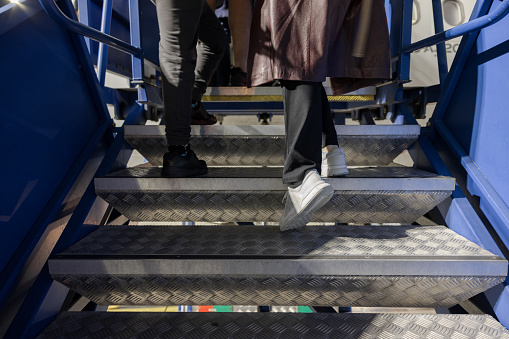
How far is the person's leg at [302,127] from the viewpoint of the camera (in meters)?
1.00

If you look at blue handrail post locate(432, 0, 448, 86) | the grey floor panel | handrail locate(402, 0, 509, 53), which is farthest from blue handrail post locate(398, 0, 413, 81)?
the grey floor panel

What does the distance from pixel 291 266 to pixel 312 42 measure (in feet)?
2.39

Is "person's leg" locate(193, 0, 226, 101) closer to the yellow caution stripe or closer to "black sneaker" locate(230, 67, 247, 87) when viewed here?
the yellow caution stripe

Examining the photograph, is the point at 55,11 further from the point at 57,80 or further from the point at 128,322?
the point at 128,322

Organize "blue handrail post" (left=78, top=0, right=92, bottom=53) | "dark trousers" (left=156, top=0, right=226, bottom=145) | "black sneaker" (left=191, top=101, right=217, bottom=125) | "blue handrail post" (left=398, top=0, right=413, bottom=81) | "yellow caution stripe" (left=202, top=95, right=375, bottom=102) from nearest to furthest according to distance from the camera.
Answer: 1. "dark trousers" (left=156, top=0, right=226, bottom=145)
2. "blue handrail post" (left=398, top=0, right=413, bottom=81)
3. "black sneaker" (left=191, top=101, right=217, bottom=125)
4. "yellow caution stripe" (left=202, top=95, right=375, bottom=102)
5. "blue handrail post" (left=78, top=0, right=92, bottom=53)

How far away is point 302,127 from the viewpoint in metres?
1.00

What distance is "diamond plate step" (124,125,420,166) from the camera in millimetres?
1418

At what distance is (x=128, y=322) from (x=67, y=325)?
0.17 metres

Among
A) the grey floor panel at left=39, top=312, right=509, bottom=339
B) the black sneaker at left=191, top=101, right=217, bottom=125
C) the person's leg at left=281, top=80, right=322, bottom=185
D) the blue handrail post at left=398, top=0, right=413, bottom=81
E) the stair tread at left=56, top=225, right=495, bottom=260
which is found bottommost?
the grey floor panel at left=39, top=312, right=509, bottom=339

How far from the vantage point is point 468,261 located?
888mm

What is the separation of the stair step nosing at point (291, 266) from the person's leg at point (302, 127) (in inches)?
11.5

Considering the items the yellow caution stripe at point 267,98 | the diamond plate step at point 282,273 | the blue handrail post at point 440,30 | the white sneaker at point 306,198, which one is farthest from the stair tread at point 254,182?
the yellow caution stripe at point 267,98

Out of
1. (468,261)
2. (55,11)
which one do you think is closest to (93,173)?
(55,11)

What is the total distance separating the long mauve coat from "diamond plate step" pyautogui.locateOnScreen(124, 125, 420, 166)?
31 cm
